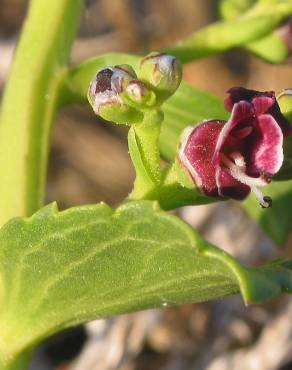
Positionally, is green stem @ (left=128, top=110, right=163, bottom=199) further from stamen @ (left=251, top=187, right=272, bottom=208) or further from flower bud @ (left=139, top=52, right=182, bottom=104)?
stamen @ (left=251, top=187, right=272, bottom=208)

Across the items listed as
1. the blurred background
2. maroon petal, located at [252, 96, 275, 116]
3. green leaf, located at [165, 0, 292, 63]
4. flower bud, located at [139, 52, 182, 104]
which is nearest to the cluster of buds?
flower bud, located at [139, 52, 182, 104]

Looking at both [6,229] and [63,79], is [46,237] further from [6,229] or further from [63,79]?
[63,79]

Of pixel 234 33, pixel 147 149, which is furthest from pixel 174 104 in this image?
pixel 147 149

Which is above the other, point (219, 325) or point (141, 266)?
point (141, 266)

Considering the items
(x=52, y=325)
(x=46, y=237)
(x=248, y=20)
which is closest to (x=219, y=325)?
(x=248, y=20)

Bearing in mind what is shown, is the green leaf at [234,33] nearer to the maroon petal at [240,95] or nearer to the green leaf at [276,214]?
the green leaf at [276,214]

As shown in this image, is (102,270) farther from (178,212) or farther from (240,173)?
(178,212)

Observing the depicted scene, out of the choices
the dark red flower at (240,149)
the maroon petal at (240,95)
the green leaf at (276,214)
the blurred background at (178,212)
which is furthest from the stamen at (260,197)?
the blurred background at (178,212)
